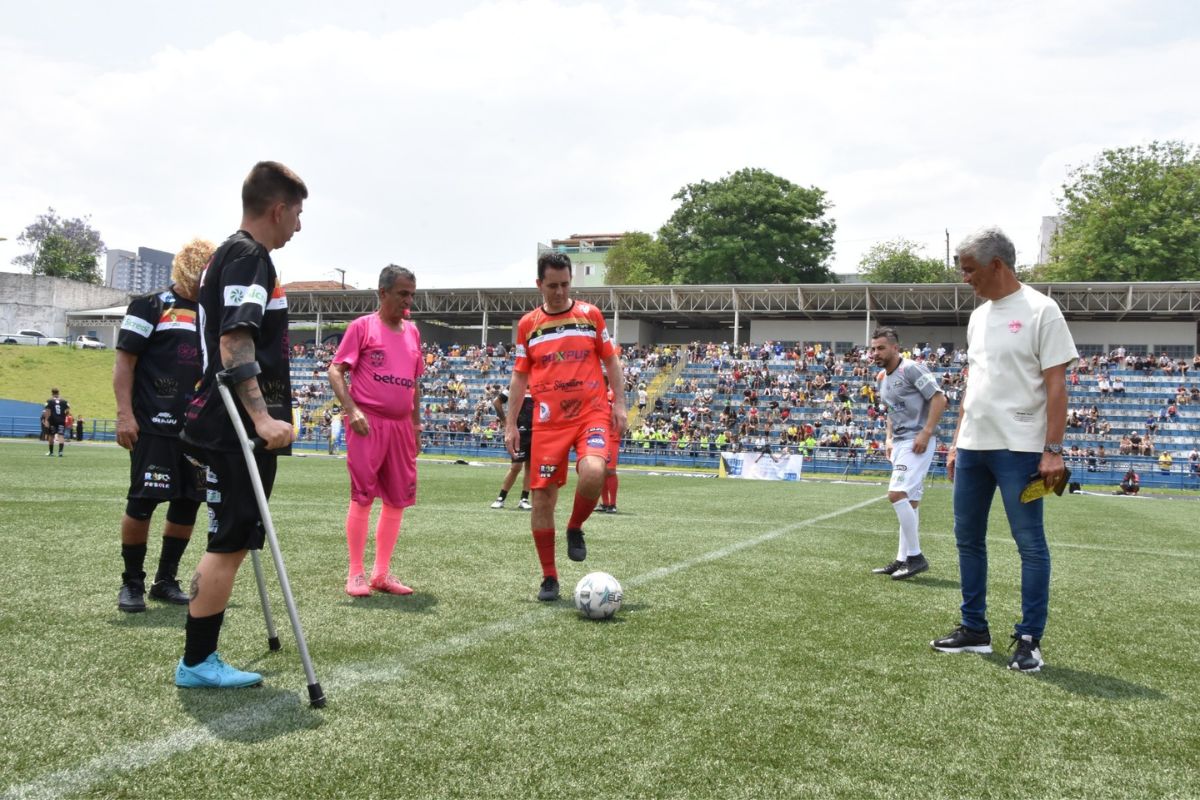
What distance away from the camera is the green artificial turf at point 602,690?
277 cm

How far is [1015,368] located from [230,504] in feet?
12.5

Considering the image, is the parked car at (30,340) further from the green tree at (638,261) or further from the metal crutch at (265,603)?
the metal crutch at (265,603)

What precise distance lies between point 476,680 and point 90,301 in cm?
7961

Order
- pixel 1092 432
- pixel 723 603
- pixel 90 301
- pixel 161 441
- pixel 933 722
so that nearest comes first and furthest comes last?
pixel 933 722 → pixel 161 441 → pixel 723 603 → pixel 1092 432 → pixel 90 301

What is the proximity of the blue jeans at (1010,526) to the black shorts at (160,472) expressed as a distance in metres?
4.30

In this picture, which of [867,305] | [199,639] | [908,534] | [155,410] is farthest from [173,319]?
[867,305]

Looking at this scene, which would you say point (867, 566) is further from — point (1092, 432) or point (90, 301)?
point (90, 301)

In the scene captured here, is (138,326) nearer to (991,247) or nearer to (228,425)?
(228,425)

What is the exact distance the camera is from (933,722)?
3420 mm

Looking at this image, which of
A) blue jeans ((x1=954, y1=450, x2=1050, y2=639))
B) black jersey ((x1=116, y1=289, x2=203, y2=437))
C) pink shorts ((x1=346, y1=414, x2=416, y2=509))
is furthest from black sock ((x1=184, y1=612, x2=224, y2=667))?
blue jeans ((x1=954, y1=450, x2=1050, y2=639))

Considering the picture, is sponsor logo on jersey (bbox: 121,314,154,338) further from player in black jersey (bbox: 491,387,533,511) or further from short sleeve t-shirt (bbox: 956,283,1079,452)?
player in black jersey (bbox: 491,387,533,511)

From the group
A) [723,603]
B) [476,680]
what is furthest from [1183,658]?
[476,680]

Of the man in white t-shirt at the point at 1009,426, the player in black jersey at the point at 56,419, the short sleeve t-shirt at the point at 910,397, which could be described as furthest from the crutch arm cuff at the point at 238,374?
the player in black jersey at the point at 56,419

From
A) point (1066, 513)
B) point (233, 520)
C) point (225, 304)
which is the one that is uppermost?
point (225, 304)
